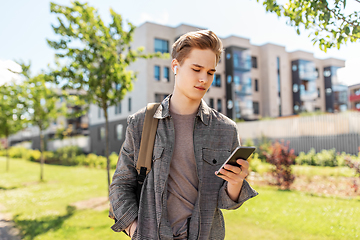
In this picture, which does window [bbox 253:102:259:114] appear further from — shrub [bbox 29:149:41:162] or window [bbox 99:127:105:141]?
shrub [bbox 29:149:41:162]

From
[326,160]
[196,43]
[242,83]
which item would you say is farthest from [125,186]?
[242,83]

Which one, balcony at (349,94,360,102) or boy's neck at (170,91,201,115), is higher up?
balcony at (349,94,360,102)

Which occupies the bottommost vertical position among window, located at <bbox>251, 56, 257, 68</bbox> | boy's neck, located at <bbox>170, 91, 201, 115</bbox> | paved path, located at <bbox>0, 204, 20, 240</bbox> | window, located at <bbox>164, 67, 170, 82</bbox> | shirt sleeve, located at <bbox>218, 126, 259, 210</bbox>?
paved path, located at <bbox>0, 204, 20, 240</bbox>

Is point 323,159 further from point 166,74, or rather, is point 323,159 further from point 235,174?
point 166,74

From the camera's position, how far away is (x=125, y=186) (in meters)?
2.06

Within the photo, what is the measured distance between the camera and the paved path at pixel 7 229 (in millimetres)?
6080

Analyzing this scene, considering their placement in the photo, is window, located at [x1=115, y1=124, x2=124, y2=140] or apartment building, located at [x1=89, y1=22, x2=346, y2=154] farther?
window, located at [x1=115, y1=124, x2=124, y2=140]

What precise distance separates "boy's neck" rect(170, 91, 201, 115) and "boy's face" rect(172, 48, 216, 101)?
0.26ft

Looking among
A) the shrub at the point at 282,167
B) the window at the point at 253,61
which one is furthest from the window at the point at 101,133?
the shrub at the point at 282,167

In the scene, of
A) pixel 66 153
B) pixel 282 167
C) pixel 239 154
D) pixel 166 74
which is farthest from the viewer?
pixel 66 153

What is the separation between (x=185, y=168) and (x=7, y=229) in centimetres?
645

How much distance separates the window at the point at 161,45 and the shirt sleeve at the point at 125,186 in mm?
25775

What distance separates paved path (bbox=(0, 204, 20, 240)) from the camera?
19.9ft

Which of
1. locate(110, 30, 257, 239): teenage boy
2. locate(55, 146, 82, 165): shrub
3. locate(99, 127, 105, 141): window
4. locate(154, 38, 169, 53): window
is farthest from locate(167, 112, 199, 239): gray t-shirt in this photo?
locate(99, 127, 105, 141): window
